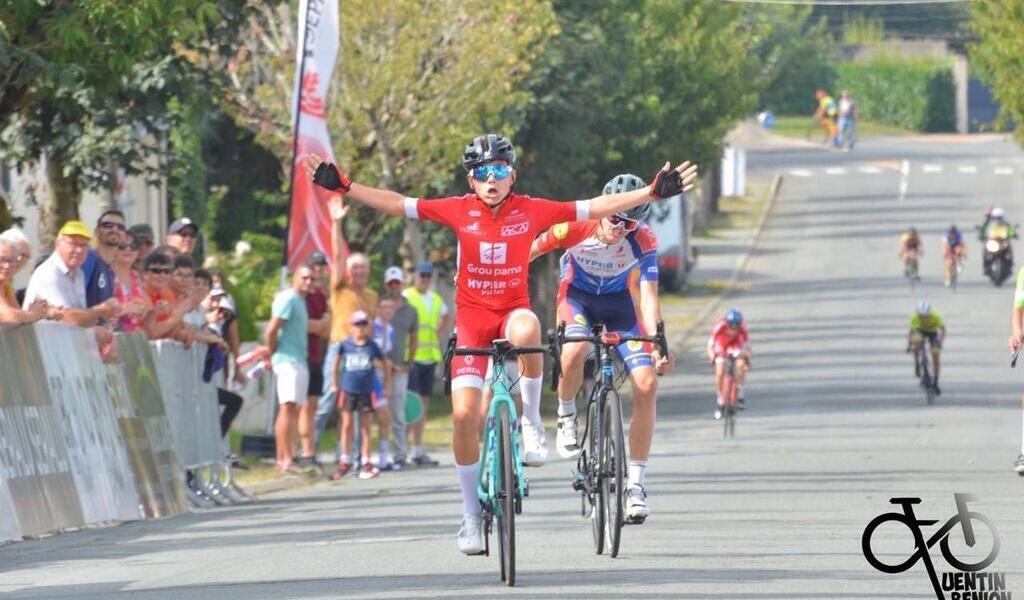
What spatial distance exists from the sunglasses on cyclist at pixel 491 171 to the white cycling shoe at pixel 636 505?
5.85 ft

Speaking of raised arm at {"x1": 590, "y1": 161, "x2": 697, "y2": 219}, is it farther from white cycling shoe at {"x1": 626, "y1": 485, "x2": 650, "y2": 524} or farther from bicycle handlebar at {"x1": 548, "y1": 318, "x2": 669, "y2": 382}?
white cycling shoe at {"x1": 626, "y1": 485, "x2": 650, "y2": 524}

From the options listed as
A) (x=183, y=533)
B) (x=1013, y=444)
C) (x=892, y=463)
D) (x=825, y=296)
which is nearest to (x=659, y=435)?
(x=1013, y=444)

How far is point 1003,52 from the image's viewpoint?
3244 centimetres

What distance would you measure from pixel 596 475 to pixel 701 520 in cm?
282

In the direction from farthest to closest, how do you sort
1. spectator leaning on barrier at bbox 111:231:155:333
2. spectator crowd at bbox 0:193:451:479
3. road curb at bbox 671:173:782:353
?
road curb at bbox 671:173:782:353, spectator leaning on barrier at bbox 111:231:155:333, spectator crowd at bbox 0:193:451:479

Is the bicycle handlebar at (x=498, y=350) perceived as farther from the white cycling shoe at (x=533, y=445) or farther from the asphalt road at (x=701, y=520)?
the asphalt road at (x=701, y=520)

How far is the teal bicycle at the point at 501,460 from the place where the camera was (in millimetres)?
11398

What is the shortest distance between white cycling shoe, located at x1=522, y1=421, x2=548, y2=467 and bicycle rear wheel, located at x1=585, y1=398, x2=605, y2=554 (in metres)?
0.25

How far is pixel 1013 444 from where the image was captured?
25.5m

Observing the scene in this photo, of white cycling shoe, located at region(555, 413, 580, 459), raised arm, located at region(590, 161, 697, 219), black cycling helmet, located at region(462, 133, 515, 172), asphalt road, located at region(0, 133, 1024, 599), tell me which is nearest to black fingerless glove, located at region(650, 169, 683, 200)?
raised arm, located at region(590, 161, 697, 219)

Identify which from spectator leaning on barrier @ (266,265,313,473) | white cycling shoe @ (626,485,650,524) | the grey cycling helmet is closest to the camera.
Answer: white cycling shoe @ (626,485,650,524)

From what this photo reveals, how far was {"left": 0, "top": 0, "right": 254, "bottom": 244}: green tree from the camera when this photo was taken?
17156 mm

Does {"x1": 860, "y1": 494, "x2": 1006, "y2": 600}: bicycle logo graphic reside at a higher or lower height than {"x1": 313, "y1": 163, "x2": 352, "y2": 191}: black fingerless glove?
lower

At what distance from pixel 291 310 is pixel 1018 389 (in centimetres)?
1676
